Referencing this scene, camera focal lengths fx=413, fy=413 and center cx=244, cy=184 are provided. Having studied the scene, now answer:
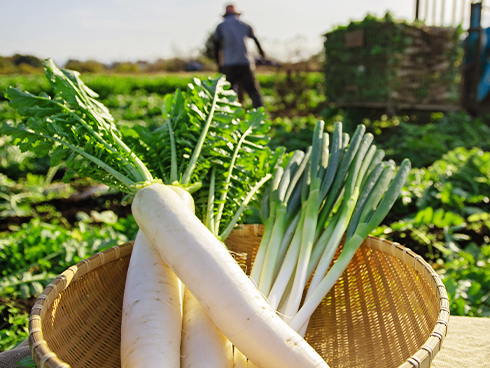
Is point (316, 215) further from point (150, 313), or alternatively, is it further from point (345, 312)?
point (150, 313)

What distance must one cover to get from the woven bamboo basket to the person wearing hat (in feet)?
16.0

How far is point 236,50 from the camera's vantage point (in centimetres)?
615

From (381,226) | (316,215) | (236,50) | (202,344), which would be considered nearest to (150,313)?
(202,344)

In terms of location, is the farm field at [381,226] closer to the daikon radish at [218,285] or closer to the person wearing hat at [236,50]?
the daikon radish at [218,285]

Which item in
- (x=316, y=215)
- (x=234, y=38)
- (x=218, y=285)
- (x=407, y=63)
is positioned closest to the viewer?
(x=218, y=285)

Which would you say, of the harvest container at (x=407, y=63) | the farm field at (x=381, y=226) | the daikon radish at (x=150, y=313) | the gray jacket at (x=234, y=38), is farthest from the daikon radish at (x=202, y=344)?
the harvest container at (x=407, y=63)

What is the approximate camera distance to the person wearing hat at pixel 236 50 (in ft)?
20.0

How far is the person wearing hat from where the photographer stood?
6102mm

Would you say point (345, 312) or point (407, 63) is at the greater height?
point (407, 63)

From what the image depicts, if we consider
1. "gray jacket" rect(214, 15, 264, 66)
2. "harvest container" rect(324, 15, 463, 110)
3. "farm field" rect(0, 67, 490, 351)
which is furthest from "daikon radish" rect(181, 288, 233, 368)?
"harvest container" rect(324, 15, 463, 110)

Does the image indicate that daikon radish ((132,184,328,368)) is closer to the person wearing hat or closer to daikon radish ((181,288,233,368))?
daikon radish ((181,288,233,368))

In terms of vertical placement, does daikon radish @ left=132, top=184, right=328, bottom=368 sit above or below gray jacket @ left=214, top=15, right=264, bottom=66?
below

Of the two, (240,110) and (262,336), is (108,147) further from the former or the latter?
(262,336)

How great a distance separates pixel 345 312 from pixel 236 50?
17.2 ft
